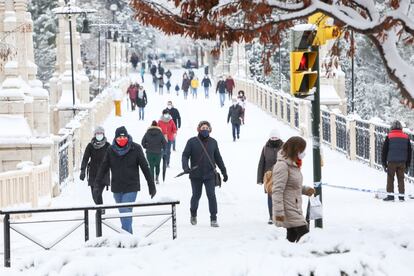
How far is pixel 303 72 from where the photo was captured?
43.1ft

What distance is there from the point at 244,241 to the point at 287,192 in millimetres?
939

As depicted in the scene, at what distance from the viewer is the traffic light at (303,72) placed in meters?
13.1

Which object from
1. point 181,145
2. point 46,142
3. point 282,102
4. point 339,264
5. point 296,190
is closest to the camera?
point 339,264

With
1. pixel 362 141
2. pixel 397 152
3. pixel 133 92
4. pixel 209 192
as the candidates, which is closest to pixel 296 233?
pixel 209 192

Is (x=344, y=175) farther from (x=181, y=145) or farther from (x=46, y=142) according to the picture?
(x=181, y=145)

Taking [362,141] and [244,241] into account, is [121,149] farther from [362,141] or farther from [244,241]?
[362,141]

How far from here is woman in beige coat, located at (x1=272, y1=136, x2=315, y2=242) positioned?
1002 cm

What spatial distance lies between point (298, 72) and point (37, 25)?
2439 inches

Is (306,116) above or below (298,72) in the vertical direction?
below

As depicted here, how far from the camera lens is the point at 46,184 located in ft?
60.1

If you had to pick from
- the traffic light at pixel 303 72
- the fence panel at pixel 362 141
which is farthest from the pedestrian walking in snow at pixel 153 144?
the traffic light at pixel 303 72

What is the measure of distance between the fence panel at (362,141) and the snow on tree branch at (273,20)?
1404 cm

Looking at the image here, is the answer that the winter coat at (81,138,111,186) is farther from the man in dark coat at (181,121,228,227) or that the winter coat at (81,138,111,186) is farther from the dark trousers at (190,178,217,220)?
the dark trousers at (190,178,217,220)

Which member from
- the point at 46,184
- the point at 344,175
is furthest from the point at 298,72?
the point at 344,175
